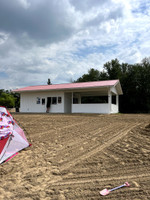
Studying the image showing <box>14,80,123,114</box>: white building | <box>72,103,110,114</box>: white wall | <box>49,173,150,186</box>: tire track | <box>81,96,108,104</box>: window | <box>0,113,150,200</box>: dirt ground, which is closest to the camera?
<box>0,113,150,200</box>: dirt ground

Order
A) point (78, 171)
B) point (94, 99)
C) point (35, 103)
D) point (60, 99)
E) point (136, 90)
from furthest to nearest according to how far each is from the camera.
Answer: point (94, 99), point (136, 90), point (35, 103), point (60, 99), point (78, 171)

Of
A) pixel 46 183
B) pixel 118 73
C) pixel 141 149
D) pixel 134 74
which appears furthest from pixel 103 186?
pixel 118 73

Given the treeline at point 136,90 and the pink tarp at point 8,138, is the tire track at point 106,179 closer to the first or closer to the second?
the pink tarp at point 8,138

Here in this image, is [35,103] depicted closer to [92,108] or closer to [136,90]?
[92,108]

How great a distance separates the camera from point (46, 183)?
288 centimetres

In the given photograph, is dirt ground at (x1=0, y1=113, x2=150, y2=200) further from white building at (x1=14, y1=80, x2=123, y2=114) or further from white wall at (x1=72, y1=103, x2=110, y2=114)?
white building at (x1=14, y1=80, x2=123, y2=114)

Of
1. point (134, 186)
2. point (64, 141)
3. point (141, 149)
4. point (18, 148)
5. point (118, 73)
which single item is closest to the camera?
point (134, 186)

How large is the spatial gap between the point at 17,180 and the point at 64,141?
254 centimetres

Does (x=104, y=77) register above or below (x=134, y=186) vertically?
above

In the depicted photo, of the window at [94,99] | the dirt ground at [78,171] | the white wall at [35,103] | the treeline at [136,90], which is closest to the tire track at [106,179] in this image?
the dirt ground at [78,171]

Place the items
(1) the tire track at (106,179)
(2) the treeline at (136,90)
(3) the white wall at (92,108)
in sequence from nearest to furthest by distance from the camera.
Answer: (1) the tire track at (106,179), (3) the white wall at (92,108), (2) the treeline at (136,90)

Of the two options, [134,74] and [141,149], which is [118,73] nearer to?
[134,74]

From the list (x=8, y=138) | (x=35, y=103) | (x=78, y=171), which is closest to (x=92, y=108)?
(x=35, y=103)

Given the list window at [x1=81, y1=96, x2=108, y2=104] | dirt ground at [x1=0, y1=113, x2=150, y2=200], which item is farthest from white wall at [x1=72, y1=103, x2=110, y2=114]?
window at [x1=81, y1=96, x2=108, y2=104]
